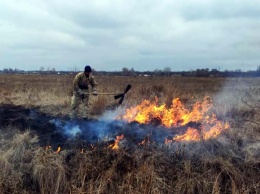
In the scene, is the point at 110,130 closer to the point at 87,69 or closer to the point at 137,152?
the point at 137,152

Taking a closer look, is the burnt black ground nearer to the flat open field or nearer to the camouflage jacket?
the flat open field

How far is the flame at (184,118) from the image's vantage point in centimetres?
794

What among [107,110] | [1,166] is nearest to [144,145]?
[1,166]

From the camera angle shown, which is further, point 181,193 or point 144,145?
point 144,145

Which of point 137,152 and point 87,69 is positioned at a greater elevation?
point 87,69

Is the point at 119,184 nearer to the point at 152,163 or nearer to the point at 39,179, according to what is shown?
the point at 152,163

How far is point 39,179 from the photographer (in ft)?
20.2

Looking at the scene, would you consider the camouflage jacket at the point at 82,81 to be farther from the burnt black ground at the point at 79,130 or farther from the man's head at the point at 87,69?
the burnt black ground at the point at 79,130

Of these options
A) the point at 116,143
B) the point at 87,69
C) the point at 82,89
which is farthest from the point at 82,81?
the point at 116,143

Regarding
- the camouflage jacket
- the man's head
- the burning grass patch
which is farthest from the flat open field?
the man's head

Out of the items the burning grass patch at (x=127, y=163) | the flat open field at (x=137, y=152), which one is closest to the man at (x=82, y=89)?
the flat open field at (x=137, y=152)

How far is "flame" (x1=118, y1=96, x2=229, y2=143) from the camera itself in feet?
26.1

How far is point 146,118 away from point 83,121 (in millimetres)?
1992

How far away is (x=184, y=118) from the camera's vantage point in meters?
9.11
